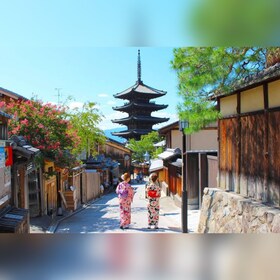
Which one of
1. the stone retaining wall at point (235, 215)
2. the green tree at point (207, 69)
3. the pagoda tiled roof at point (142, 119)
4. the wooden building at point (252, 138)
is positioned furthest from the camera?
the pagoda tiled roof at point (142, 119)

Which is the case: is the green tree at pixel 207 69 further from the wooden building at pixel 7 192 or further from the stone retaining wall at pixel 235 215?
the wooden building at pixel 7 192

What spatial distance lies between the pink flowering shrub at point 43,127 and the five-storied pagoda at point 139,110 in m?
13.7

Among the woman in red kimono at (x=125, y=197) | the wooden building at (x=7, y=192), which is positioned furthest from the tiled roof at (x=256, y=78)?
the wooden building at (x=7, y=192)

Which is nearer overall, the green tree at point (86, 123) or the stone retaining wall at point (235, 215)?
the stone retaining wall at point (235, 215)

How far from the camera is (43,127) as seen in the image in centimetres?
768

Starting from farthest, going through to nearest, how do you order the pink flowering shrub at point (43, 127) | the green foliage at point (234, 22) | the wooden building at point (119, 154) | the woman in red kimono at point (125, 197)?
the wooden building at point (119, 154), the pink flowering shrub at point (43, 127), the woman in red kimono at point (125, 197), the green foliage at point (234, 22)

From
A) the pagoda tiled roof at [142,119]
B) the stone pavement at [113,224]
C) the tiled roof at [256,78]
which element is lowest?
the stone pavement at [113,224]

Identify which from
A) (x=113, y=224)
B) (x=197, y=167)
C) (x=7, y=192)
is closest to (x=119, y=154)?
(x=197, y=167)

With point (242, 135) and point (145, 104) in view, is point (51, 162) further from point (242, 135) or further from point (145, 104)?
point (145, 104)

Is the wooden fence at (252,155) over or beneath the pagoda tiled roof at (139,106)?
beneath

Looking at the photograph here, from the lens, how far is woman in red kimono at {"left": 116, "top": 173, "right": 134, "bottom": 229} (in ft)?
17.7

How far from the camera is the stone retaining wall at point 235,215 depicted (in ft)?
12.2

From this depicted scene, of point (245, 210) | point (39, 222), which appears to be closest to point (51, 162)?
point (39, 222)

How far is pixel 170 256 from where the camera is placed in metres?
2.92
